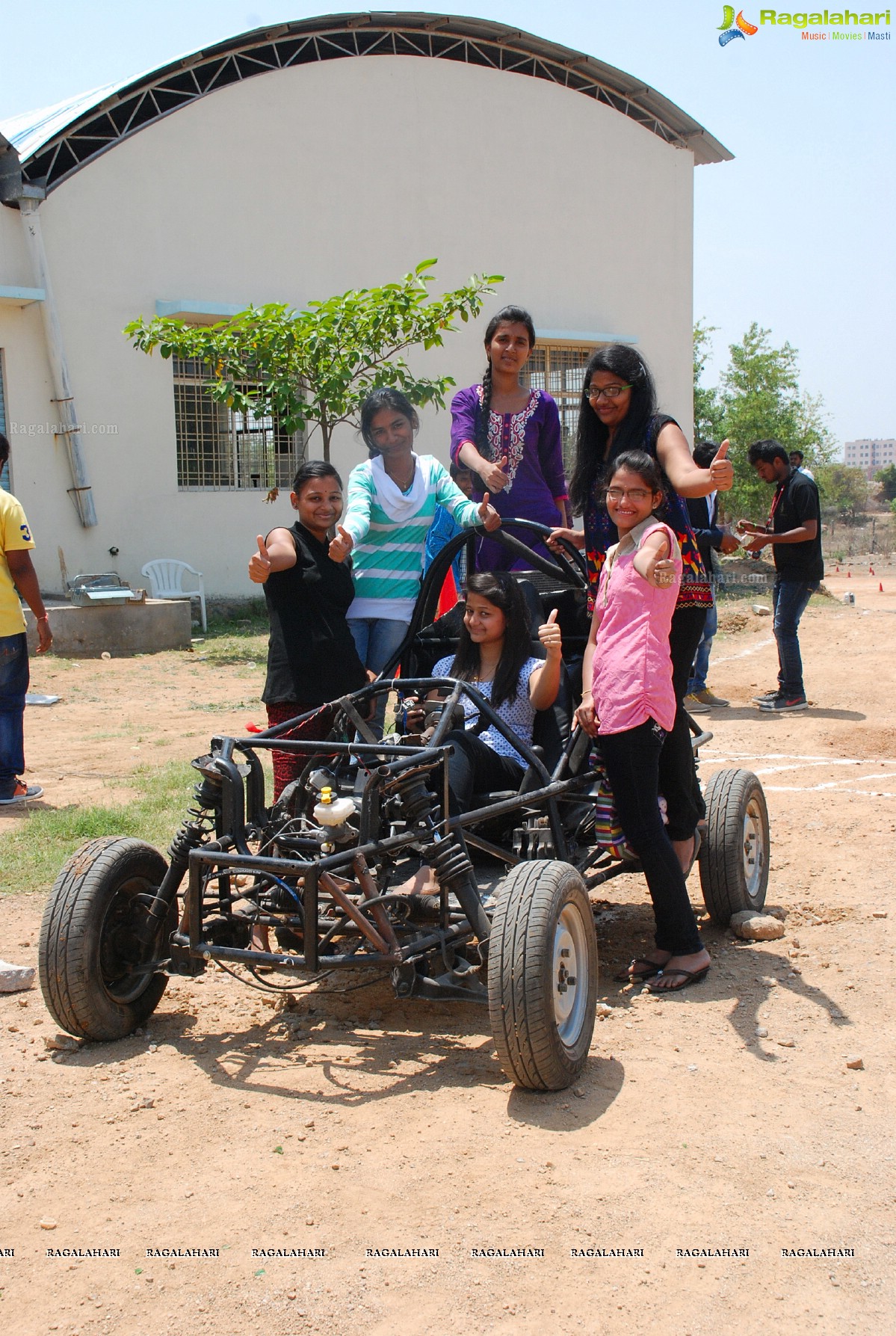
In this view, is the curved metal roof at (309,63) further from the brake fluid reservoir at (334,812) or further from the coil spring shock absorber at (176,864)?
the brake fluid reservoir at (334,812)

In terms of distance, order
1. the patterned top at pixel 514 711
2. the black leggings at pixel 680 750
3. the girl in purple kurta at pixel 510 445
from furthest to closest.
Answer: the girl in purple kurta at pixel 510 445
the patterned top at pixel 514 711
the black leggings at pixel 680 750

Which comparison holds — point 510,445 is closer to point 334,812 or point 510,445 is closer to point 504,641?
point 504,641

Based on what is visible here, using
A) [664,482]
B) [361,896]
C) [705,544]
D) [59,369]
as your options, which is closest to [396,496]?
[664,482]

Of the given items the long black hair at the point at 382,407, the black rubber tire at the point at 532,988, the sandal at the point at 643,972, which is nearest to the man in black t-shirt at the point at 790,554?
the long black hair at the point at 382,407

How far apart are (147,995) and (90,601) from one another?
9254 mm

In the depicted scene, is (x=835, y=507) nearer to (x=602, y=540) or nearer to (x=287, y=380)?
(x=287, y=380)

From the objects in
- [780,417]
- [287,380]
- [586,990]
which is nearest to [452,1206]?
[586,990]

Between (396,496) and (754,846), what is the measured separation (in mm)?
1987

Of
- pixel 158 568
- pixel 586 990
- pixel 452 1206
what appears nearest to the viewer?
pixel 452 1206

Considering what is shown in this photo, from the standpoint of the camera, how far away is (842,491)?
46.7 metres

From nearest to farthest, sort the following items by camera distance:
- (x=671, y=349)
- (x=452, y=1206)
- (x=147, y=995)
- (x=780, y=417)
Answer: (x=452, y=1206) → (x=147, y=995) → (x=671, y=349) → (x=780, y=417)

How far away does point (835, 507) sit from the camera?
144 ft

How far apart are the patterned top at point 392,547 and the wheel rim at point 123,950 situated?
1.67 meters

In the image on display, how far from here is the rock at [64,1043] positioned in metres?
3.50
